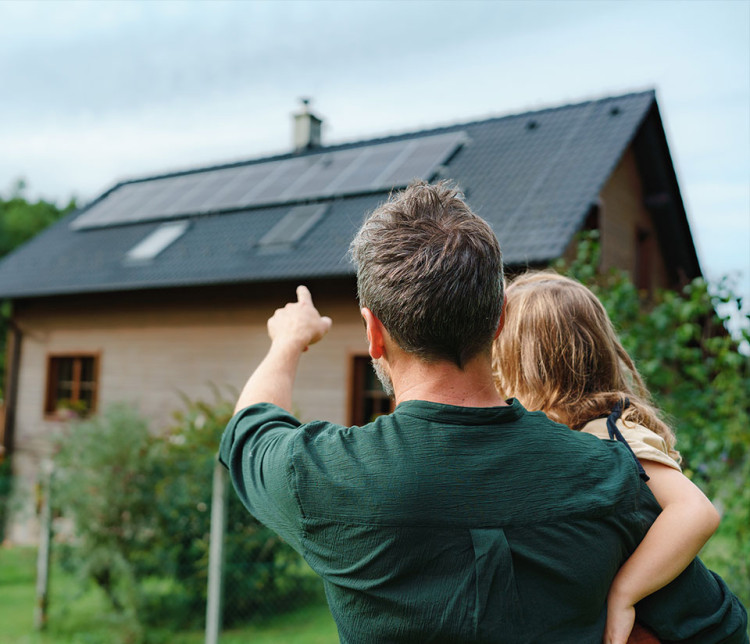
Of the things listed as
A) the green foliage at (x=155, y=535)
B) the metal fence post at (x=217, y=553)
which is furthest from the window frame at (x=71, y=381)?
the metal fence post at (x=217, y=553)

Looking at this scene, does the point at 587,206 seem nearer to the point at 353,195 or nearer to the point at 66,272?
the point at 353,195

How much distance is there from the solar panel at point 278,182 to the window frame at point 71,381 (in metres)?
2.95

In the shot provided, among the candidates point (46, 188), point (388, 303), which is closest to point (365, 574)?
point (388, 303)

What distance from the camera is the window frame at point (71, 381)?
44.6 ft

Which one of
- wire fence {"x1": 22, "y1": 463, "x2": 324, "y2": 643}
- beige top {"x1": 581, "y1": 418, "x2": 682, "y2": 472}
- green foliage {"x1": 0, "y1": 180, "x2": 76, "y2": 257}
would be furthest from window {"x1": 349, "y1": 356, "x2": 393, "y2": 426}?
green foliage {"x1": 0, "y1": 180, "x2": 76, "y2": 257}

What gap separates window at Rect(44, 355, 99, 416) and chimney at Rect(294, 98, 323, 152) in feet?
20.2

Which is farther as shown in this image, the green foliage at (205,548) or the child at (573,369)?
the green foliage at (205,548)

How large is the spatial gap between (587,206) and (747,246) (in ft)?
16.2

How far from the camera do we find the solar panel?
12.2 meters

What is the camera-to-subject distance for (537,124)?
12.5 metres

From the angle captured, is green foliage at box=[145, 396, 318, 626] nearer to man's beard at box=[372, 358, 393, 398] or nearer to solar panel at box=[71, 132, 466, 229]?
man's beard at box=[372, 358, 393, 398]

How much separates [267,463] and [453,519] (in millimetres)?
333

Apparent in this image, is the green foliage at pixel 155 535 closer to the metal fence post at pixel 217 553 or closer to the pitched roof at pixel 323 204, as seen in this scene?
the metal fence post at pixel 217 553

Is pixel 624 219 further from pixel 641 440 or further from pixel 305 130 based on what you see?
pixel 641 440
